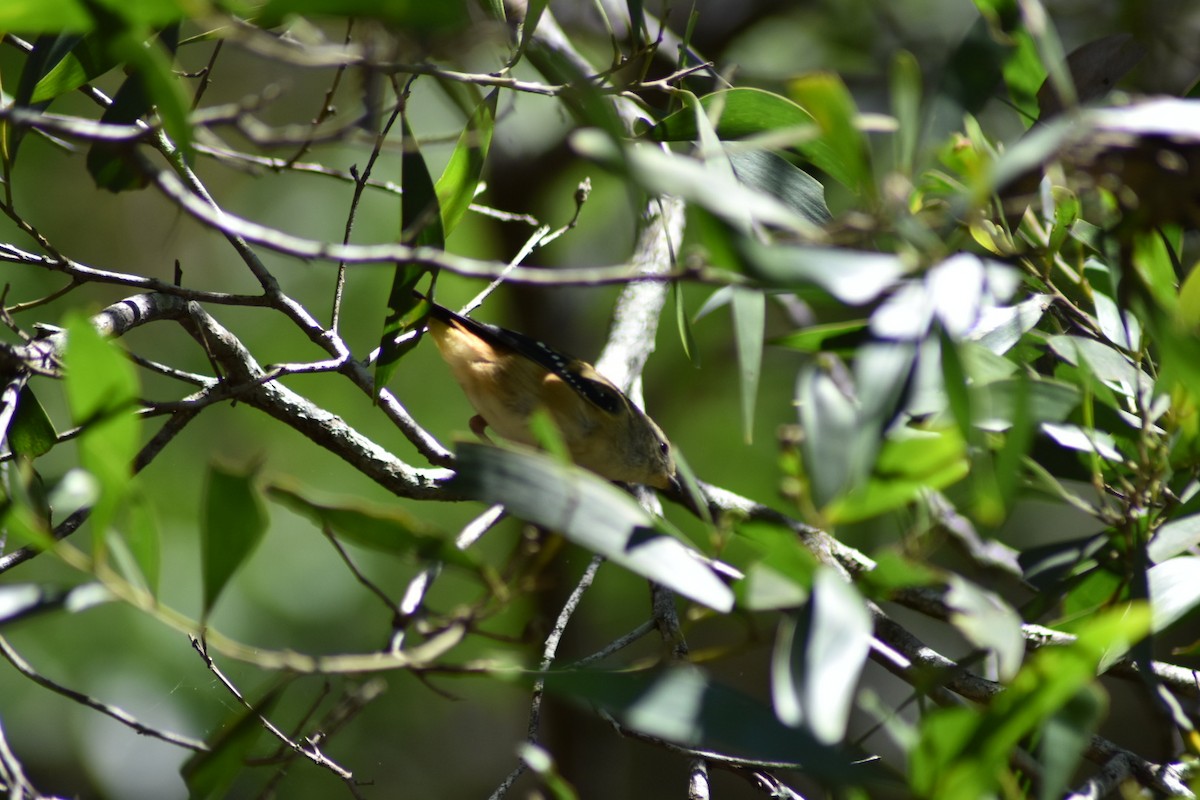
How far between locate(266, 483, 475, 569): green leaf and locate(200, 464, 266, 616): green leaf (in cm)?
3

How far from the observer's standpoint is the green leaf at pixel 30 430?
5.48 ft

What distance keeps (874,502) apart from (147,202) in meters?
5.53

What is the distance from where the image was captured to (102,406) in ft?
3.22

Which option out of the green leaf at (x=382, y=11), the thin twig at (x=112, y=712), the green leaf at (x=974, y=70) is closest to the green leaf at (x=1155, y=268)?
the green leaf at (x=974, y=70)

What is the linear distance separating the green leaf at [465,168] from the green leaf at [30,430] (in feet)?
2.60

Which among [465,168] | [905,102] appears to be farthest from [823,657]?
[465,168]

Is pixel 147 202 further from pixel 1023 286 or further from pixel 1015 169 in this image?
pixel 1015 169

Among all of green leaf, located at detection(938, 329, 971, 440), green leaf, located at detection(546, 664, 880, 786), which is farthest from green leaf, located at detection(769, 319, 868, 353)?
green leaf, located at detection(546, 664, 880, 786)

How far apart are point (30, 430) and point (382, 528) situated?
1.01m

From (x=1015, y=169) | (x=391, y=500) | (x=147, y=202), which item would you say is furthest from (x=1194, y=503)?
(x=147, y=202)

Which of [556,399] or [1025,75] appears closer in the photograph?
[1025,75]

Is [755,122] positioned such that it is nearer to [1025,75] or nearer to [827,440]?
[1025,75]

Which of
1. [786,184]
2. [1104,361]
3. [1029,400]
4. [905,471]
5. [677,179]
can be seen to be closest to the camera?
[677,179]

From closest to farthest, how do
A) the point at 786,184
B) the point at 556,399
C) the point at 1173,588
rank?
the point at 1173,588 < the point at 786,184 < the point at 556,399
